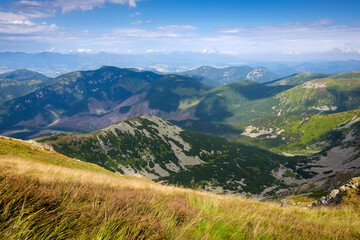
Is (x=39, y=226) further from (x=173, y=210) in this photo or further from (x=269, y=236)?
(x=269, y=236)

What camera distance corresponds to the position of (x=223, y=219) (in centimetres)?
450

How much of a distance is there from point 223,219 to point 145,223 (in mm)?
2154

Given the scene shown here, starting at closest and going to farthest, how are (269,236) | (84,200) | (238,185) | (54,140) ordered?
(269,236)
(84,200)
(54,140)
(238,185)

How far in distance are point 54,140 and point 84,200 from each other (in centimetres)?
20302

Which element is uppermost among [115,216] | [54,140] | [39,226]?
[39,226]

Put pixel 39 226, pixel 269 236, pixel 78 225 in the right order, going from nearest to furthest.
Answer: pixel 39 226 < pixel 78 225 < pixel 269 236

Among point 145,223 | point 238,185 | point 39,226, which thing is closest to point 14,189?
point 39,226

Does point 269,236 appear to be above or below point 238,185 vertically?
above

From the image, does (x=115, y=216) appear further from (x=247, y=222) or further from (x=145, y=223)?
(x=247, y=222)

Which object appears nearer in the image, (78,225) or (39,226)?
(39,226)

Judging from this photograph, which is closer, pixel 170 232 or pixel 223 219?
pixel 170 232

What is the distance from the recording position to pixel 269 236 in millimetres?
3719

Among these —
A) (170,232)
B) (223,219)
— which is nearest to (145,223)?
(170,232)

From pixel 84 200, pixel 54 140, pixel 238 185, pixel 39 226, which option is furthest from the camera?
pixel 238 185
